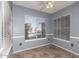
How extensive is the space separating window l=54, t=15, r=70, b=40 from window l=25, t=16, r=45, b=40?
0.78m

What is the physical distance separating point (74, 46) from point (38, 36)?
1.96m

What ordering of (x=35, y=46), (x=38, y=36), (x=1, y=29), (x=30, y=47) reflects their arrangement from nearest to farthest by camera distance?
(x=1, y=29) < (x=30, y=47) < (x=35, y=46) < (x=38, y=36)

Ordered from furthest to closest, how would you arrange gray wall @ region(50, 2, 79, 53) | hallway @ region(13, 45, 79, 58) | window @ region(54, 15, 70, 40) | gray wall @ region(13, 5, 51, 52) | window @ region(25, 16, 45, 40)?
window @ region(25, 16, 45, 40) → window @ region(54, 15, 70, 40) → gray wall @ region(13, 5, 51, 52) → gray wall @ region(50, 2, 79, 53) → hallway @ region(13, 45, 79, 58)

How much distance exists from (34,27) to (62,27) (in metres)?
1.47

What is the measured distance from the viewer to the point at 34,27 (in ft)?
13.8

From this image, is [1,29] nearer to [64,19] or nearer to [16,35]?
[16,35]

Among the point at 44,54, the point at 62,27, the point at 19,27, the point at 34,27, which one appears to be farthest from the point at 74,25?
the point at 19,27

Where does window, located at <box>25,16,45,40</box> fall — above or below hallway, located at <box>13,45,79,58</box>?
above

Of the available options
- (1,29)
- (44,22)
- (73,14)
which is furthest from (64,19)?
(1,29)

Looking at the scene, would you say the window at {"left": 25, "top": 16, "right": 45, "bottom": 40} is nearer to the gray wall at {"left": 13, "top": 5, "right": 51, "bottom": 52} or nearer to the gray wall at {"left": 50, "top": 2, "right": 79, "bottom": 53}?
the gray wall at {"left": 13, "top": 5, "right": 51, "bottom": 52}

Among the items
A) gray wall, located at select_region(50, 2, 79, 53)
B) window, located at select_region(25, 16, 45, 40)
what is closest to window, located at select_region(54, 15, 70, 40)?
gray wall, located at select_region(50, 2, 79, 53)

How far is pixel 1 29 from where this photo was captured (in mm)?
1461

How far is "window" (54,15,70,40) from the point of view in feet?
12.0

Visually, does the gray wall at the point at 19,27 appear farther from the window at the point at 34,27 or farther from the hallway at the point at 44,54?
the hallway at the point at 44,54
